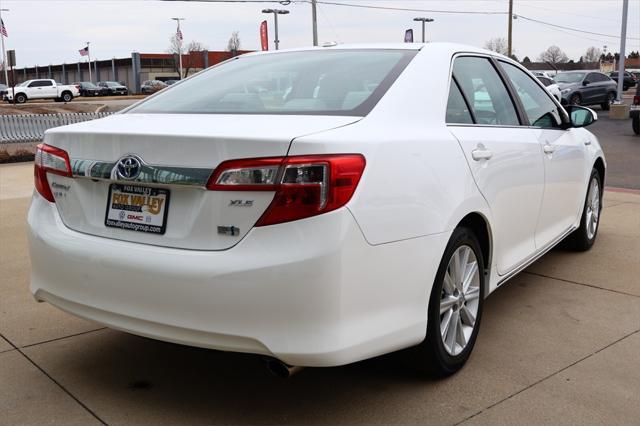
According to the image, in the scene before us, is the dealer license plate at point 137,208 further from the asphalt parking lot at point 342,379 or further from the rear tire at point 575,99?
the rear tire at point 575,99

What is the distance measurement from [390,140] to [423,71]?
67 cm

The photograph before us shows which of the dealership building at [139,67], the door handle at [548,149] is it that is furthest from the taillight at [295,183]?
the dealership building at [139,67]

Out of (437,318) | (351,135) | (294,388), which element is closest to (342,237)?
(351,135)

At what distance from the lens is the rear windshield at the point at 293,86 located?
3.17 m

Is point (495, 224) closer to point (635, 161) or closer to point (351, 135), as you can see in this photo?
point (351, 135)

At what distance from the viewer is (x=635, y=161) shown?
499 inches

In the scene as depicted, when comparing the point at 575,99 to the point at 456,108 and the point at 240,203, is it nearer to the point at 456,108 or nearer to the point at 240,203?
the point at 456,108

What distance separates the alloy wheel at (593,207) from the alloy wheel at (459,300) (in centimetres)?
263

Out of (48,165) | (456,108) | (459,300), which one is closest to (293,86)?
(456,108)

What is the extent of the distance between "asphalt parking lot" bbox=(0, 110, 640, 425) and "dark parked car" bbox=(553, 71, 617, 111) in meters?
25.4

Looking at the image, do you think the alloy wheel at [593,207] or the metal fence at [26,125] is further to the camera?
the metal fence at [26,125]

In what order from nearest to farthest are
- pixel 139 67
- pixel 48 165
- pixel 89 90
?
pixel 48 165, pixel 89 90, pixel 139 67

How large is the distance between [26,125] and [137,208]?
14410mm

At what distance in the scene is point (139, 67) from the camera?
296 feet
